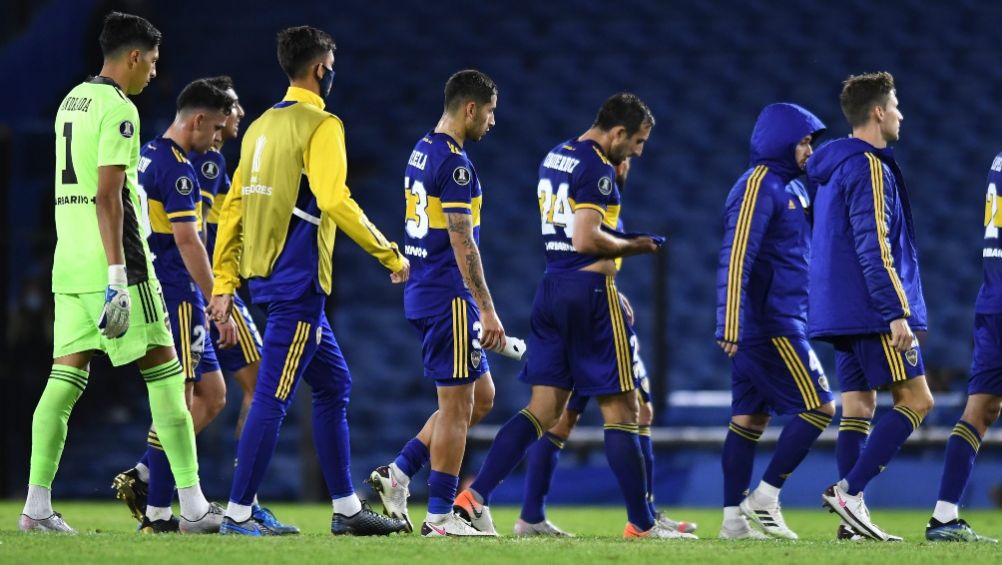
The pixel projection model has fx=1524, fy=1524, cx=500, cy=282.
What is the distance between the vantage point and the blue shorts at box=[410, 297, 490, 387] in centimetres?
664

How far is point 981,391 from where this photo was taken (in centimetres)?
691

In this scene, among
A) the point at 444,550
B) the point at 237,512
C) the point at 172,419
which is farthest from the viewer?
the point at 237,512

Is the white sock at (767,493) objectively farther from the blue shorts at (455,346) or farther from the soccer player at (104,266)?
the soccer player at (104,266)

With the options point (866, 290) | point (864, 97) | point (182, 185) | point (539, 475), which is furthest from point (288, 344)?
point (864, 97)

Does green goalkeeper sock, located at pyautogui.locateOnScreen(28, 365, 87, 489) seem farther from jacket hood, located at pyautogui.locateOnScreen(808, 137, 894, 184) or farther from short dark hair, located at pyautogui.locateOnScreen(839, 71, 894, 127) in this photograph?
short dark hair, located at pyautogui.locateOnScreen(839, 71, 894, 127)

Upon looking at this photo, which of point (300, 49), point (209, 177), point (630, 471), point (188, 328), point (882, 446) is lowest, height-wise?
point (630, 471)

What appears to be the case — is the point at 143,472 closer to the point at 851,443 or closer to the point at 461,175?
the point at 461,175

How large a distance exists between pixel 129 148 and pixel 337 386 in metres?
1.36

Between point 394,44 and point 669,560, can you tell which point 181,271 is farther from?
point 394,44

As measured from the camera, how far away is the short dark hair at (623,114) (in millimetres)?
6891

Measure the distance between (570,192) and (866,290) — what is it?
1.38 m

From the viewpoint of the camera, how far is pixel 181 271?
23.5 feet

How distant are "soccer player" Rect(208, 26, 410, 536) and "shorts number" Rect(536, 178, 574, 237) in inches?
38.0

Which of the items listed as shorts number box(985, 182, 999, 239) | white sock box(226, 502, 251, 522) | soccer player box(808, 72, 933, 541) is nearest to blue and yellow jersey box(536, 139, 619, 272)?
soccer player box(808, 72, 933, 541)
